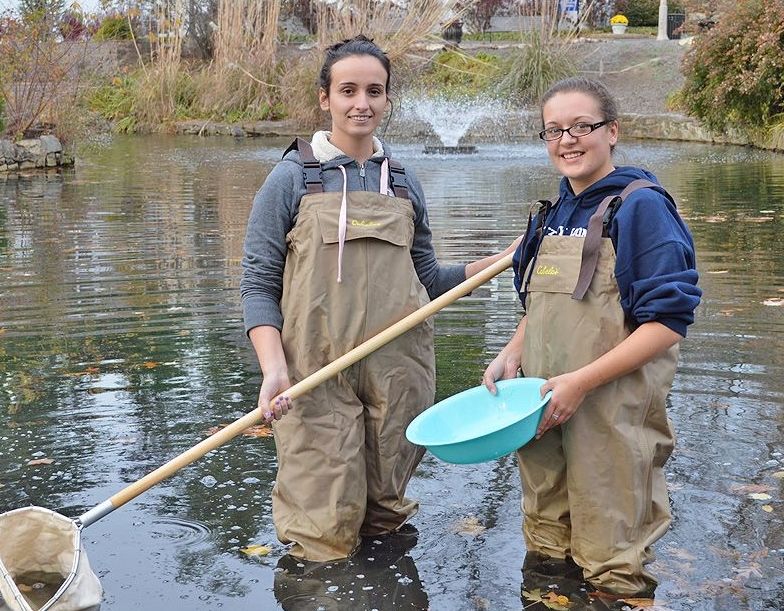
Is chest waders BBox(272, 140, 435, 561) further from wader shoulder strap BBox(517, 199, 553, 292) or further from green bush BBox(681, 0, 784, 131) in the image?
green bush BBox(681, 0, 784, 131)

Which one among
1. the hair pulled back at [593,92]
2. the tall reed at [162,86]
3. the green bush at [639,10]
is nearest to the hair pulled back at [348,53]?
the hair pulled back at [593,92]

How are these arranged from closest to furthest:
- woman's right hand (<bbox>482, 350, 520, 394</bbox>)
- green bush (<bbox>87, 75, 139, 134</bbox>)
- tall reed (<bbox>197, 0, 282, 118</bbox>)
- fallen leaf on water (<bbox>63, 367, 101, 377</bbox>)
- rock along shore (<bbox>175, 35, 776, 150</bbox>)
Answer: woman's right hand (<bbox>482, 350, 520, 394</bbox>)
fallen leaf on water (<bbox>63, 367, 101, 377</bbox>)
rock along shore (<bbox>175, 35, 776, 150</bbox>)
tall reed (<bbox>197, 0, 282, 118</bbox>)
green bush (<bbox>87, 75, 139, 134</bbox>)

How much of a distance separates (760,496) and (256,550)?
1.79 m

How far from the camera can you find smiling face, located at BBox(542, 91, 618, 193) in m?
3.15

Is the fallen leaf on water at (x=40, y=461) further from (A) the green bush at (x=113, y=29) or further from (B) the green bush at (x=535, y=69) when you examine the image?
(A) the green bush at (x=113, y=29)

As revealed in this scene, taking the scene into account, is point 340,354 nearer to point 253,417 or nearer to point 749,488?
point 253,417

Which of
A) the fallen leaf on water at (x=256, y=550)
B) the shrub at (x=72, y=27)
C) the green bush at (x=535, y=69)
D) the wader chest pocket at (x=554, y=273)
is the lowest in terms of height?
the fallen leaf on water at (x=256, y=550)

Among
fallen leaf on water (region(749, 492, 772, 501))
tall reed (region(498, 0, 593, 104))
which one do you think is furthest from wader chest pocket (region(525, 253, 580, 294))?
tall reed (region(498, 0, 593, 104))

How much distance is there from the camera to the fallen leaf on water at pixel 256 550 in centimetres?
375

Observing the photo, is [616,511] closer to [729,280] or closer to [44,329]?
[44,329]

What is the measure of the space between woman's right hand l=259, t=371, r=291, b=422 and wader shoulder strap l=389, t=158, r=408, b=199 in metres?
0.66

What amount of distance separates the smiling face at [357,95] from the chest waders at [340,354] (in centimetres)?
15

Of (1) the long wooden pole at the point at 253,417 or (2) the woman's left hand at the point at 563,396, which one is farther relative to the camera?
(1) the long wooden pole at the point at 253,417

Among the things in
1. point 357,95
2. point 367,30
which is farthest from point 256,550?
point 367,30
